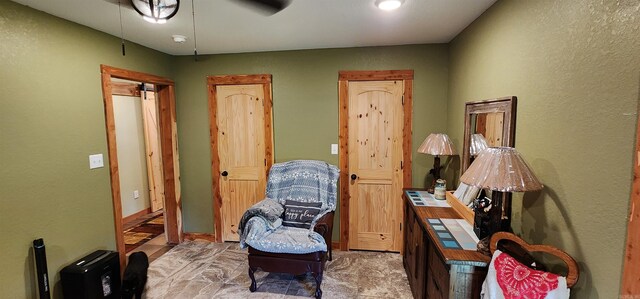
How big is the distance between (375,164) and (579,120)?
213cm

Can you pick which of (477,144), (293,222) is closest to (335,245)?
(293,222)

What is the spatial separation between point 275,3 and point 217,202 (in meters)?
2.54

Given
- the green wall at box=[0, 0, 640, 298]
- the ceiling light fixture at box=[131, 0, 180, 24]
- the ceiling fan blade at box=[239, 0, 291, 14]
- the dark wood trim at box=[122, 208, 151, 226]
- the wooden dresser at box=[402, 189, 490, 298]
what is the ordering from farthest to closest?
→ the dark wood trim at box=[122, 208, 151, 226] < the ceiling fan blade at box=[239, 0, 291, 14] < the ceiling light fixture at box=[131, 0, 180, 24] < the wooden dresser at box=[402, 189, 490, 298] < the green wall at box=[0, 0, 640, 298]

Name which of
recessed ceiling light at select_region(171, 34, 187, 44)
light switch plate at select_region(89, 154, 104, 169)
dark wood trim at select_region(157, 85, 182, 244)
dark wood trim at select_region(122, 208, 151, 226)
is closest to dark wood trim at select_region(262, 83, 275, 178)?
recessed ceiling light at select_region(171, 34, 187, 44)

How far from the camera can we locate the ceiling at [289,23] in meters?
2.00

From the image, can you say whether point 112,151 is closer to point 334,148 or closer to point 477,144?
point 334,148

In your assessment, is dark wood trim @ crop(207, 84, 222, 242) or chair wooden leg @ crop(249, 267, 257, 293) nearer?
chair wooden leg @ crop(249, 267, 257, 293)

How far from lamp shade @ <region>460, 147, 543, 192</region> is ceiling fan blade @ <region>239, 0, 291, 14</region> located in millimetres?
1621

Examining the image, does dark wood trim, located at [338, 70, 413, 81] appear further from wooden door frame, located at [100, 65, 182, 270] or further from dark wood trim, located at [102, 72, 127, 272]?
dark wood trim, located at [102, 72, 127, 272]

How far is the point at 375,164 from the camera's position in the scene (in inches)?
128

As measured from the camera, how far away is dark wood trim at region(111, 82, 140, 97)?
13.5ft

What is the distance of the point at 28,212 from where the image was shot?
1988 mm

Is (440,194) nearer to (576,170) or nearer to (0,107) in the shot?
(576,170)

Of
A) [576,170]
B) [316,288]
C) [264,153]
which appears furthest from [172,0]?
[316,288]
